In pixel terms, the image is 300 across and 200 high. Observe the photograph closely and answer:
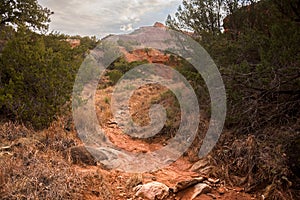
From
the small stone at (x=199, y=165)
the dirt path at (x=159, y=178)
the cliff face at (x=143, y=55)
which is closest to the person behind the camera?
the dirt path at (x=159, y=178)

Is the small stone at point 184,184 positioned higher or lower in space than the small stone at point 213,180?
higher

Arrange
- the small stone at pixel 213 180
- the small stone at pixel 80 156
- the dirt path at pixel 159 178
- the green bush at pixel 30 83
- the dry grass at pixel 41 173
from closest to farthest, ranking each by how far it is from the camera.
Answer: the dry grass at pixel 41 173
the dirt path at pixel 159 178
the small stone at pixel 213 180
the small stone at pixel 80 156
the green bush at pixel 30 83

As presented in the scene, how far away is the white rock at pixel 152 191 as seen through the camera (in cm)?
324

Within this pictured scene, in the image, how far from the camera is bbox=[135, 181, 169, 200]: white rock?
3.24 m

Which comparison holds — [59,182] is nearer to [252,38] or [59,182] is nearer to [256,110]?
[256,110]

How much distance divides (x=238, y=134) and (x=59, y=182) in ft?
9.16

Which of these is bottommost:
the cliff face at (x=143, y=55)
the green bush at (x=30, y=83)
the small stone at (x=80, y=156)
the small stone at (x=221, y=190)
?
the small stone at (x=221, y=190)

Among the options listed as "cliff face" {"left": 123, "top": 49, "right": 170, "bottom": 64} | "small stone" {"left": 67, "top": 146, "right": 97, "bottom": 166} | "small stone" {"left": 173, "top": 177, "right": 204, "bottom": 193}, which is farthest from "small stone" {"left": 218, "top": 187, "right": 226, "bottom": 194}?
"cliff face" {"left": 123, "top": 49, "right": 170, "bottom": 64}

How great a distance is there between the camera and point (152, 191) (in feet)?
10.8

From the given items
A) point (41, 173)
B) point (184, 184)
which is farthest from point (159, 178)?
point (41, 173)

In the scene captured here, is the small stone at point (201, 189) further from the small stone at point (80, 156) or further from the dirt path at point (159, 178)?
the small stone at point (80, 156)

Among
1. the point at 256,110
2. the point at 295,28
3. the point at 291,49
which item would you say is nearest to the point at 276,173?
the point at 256,110

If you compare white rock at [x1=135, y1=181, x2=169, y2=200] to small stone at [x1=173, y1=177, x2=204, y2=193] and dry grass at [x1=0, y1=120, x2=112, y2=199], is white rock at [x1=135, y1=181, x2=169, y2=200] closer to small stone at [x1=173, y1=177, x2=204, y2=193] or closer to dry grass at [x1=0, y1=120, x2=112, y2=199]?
small stone at [x1=173, y1=177, x2=204, y2=193]

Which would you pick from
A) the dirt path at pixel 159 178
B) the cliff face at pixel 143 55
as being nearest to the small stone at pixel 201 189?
the dirt path at pixel 159 178
